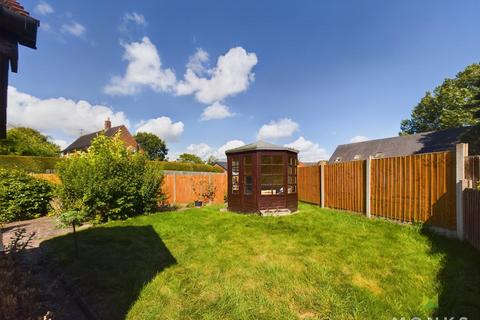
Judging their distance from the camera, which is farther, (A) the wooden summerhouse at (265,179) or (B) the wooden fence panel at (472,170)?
(A) the wooden summerhouse at (265,179)

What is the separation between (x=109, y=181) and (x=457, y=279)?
10034 mm

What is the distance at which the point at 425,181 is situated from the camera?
645 centimetres

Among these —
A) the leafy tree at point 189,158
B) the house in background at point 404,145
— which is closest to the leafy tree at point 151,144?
the leafy tree at point 189,158

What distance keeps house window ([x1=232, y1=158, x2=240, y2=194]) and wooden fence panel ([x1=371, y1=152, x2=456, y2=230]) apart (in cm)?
501

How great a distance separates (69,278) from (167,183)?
947 cm

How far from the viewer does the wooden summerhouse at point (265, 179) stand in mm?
9773

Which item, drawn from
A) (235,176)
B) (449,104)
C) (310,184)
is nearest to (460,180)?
(310,184)

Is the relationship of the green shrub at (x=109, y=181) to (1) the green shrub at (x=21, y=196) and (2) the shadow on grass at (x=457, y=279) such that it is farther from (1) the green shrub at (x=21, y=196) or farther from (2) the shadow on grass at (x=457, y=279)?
(2) the shadow on grass at (x=457, y=279)

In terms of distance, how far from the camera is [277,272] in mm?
Result: 4469

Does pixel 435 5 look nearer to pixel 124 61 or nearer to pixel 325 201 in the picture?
pixel 325 201

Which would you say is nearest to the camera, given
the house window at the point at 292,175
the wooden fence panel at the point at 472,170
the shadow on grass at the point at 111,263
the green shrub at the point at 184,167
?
the shadow on grass at the point at 111,263

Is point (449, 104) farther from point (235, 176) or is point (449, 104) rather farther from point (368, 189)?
point (235, 176)

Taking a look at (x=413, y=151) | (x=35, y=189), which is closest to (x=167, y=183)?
(x=35, y=189)

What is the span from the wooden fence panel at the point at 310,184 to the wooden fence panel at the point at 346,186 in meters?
0.79
